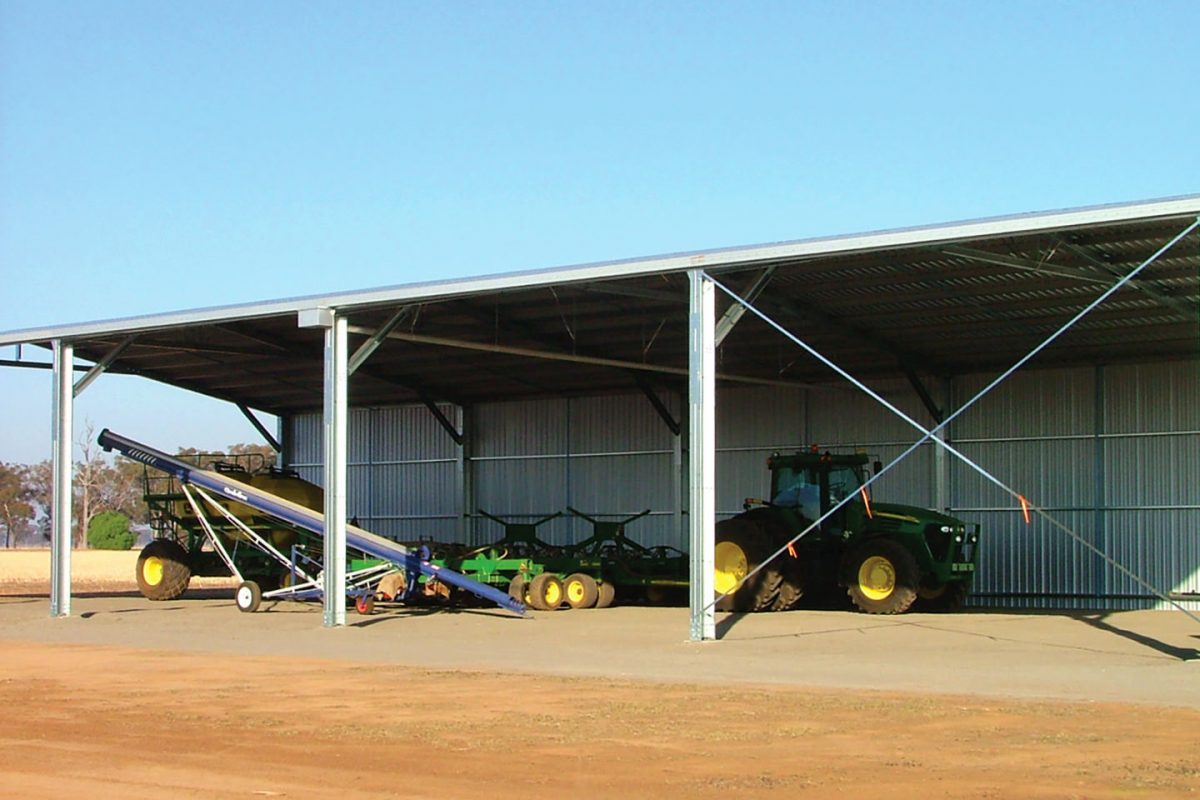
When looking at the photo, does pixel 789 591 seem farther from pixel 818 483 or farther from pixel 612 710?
pixel 612 710

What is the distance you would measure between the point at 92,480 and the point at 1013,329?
284 feet

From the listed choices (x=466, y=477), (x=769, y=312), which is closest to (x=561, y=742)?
(x=769, y=312)

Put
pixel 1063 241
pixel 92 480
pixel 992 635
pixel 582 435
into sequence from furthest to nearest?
1. pixel 92 480
2. pixel 582 435
3. pixel 992 635
4. pixel 1063 241

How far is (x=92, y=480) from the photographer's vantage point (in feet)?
326

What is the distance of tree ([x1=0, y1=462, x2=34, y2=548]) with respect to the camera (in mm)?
109438

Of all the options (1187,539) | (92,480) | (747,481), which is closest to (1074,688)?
(1187,539)

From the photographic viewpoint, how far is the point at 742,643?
17.4 meters

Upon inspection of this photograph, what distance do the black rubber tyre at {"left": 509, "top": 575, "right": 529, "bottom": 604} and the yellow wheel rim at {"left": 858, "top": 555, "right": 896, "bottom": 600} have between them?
5.57 metres

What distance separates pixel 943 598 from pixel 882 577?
2.03 m

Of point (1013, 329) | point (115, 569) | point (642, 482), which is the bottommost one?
point (115, 569)

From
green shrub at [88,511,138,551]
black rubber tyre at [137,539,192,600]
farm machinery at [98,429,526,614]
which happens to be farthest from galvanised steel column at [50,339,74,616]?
green shrub at [88,511,138,551]

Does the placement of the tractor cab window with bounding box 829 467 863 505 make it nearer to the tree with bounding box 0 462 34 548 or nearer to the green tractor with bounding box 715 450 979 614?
the green tractor with bounding box 715 450 979 614

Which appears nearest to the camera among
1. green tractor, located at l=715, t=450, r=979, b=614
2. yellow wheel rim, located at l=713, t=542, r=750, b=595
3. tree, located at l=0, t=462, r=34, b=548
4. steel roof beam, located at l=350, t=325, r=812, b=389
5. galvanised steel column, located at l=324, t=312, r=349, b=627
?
galvanised steel column, located at l=324, t=312, r=349, b=627

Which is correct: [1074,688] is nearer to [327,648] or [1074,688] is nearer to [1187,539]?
[327,648]
